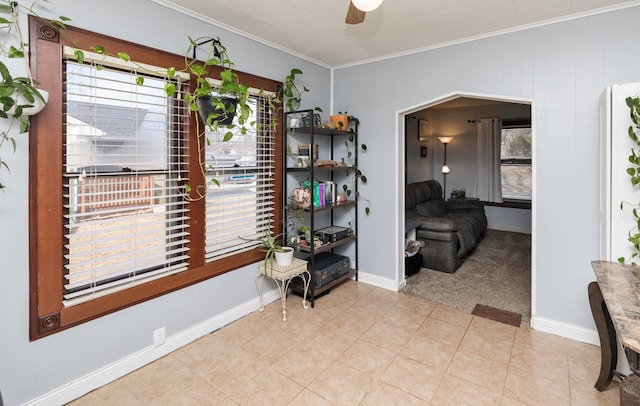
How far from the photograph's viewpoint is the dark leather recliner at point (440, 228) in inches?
168

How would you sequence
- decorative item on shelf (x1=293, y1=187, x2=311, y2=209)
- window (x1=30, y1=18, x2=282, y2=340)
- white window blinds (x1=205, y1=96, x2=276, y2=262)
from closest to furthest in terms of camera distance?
window (x1=30, y1=18, x2=282, y2=340)
white window blinds (x1=205, y1=96, x2=276, y2=262)
decorative item on shelf (x1=293, y1=187, x2=311, y2=209)

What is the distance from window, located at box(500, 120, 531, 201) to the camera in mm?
6250

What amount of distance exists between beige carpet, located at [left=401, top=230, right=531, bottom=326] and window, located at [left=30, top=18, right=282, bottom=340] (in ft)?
7.14

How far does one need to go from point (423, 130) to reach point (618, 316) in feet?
18.4

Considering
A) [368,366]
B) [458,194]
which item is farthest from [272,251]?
[458,194]

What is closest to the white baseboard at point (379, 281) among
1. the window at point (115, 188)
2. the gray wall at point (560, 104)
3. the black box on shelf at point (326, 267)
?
the black box on shelf at point (326, 267)

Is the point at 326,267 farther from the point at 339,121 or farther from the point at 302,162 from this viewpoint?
the point at 339,121

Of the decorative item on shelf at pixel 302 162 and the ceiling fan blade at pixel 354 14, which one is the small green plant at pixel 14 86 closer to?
the ceiling fan blade at pixel 354 14

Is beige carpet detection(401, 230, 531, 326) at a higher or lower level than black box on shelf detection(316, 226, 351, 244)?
lower

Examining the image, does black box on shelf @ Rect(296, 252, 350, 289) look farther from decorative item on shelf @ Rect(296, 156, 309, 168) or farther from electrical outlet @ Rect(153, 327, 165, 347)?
electrical outlet @ Rect(153, 327, 165, 347)

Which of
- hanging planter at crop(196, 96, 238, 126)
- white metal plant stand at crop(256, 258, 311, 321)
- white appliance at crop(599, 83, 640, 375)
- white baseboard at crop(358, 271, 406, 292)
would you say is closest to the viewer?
white appliance at crop(599, 83, 640, 375)

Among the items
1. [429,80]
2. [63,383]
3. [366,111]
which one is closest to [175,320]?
[63,383]

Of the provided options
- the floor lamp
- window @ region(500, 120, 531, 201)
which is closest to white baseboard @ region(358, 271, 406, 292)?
the floor lamp

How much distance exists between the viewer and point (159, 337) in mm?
2422
